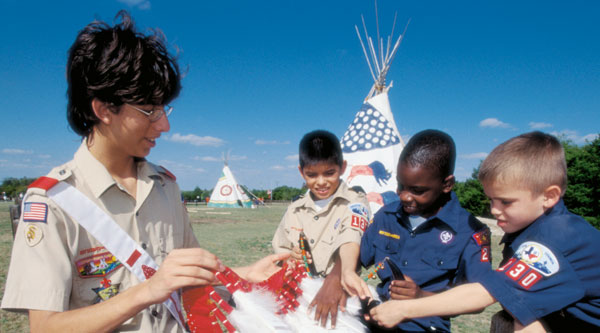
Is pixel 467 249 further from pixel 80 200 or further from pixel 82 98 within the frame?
pixel 82 98

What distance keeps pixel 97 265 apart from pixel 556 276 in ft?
7.36

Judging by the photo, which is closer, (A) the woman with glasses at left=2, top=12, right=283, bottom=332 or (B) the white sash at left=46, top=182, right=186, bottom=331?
(A) the woman with glasses at left=2, top=12, right=283, bottom=332

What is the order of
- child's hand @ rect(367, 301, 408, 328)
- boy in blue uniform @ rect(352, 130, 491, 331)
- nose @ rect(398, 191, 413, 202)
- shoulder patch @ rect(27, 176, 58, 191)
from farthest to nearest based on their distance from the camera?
nose @ rect(398, 191, 413, 202) → boy in blue uniform @ rect(352, 130, 491, 331) → child's hand @ rect(367, 301, 408, 328) → shoulder patch @ rect(27, 176, 58, 191)

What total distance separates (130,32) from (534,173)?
→ 7.73 ft

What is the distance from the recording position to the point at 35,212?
155cm

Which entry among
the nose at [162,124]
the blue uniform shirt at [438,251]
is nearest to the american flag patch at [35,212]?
the nose at [162,124]

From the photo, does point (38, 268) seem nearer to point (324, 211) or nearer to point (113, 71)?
point (113, 71)

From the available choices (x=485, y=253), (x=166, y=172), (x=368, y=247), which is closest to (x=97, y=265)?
(x=166, y=172)

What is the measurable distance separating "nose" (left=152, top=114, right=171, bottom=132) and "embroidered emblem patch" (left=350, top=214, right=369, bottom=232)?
68.6 inches

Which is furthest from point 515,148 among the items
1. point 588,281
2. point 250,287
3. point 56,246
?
point 56,246

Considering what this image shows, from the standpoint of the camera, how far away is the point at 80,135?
2.04m

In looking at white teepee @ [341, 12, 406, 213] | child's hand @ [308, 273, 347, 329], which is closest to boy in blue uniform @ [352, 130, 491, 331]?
child's hand @ [308, 273, 347, 329]

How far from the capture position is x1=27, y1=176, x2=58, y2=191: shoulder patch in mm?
1622

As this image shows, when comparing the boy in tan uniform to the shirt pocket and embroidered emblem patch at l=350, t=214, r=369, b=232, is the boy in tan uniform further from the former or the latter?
the shirt pocket
